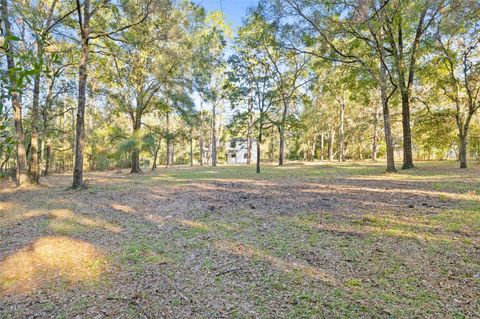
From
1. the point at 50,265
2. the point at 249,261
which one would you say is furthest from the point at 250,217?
the point at 50,265

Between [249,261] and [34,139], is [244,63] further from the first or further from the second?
[249,261]

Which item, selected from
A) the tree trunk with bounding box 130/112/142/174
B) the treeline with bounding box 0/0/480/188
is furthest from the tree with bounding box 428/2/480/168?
the tree trunk with bounding box 130/112/142/174

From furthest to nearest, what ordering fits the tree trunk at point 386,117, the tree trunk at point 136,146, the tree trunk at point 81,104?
the tree trunk at point 136,146 < the tree trunk at point 386,117 < the tree trunk at point 81,104

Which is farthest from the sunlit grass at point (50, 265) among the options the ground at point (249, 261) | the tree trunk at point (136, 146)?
the tree trunk at point (136, 146)

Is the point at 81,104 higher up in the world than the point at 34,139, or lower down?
higher up

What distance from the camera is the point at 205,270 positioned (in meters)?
3.48

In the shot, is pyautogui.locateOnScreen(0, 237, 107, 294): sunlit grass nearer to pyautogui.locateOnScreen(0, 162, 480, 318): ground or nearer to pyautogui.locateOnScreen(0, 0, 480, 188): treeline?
pyautogui.locateOnScreen(0, 162, 480, 318): ground

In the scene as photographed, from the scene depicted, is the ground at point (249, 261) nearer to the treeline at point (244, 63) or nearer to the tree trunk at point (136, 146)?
the treeline at point (244, 63)

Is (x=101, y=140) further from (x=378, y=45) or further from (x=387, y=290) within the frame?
(x=387, y=290)

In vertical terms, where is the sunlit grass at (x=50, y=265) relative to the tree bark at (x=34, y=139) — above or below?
below

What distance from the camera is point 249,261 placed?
12.0ft

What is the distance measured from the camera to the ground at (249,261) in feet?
8.74

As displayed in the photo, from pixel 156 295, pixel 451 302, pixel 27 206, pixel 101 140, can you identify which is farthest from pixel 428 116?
pixel 101 140

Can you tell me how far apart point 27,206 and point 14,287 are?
5.58m
